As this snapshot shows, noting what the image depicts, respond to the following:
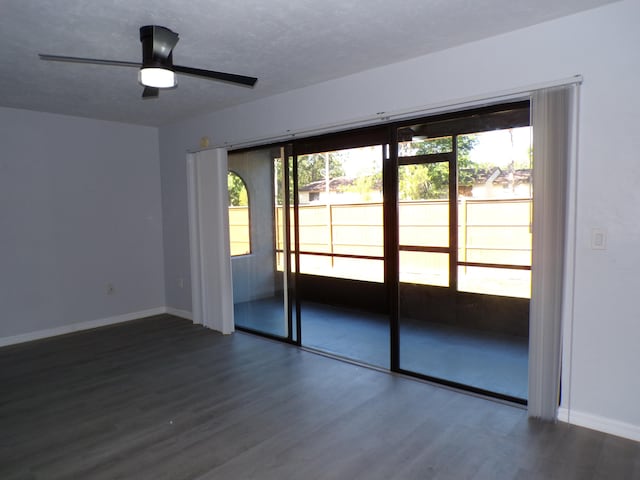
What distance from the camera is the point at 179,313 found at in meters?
5.67

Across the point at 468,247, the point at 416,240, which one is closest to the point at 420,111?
the point at 416,240

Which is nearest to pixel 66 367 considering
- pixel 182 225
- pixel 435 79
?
pixel 182 225

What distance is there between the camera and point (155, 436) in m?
2.67

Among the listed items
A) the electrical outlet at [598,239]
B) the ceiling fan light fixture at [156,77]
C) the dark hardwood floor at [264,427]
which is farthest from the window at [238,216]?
the electrical outlet at [598,239]

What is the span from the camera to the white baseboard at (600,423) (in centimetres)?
250

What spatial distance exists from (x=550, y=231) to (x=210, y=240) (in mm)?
3629

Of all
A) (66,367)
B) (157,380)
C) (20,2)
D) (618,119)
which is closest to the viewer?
(20,2)

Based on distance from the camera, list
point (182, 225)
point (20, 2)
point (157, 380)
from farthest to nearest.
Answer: point (182, 225) → point (157, 380) → point (20, 2)

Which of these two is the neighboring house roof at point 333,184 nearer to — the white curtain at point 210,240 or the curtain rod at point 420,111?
the curtain rod at point 420,111

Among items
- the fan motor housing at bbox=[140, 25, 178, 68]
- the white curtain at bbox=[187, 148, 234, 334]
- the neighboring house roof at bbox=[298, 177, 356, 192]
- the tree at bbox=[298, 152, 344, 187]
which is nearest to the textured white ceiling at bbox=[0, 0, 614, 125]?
the fan motor housing at bbox=[140, 25, 178, 68]

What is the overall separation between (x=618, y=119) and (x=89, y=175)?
5346 millimetres

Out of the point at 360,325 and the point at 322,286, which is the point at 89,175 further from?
the point at 360,325

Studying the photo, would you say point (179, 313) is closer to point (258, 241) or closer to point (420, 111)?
point (258, 241)

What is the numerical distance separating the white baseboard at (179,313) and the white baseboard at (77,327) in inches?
2.1
